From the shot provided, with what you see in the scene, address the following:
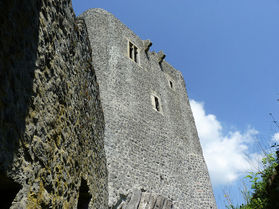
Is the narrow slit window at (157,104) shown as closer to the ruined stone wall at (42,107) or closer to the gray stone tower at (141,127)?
the gray stone tower at (141,127)

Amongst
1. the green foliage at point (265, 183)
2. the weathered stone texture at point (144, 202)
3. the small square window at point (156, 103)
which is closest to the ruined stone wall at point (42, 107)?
the weathered stone texture at point (144, 202)

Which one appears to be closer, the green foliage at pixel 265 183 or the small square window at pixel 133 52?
the green foliage at pixel 265 183

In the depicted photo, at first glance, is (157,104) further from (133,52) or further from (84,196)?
(84,196)

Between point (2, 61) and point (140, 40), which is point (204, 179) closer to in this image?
point (140, 40)

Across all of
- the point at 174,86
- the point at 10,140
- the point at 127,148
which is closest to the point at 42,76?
the point at 10,140

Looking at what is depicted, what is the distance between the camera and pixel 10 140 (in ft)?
4.07

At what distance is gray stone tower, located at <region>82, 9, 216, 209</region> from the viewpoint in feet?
26.6

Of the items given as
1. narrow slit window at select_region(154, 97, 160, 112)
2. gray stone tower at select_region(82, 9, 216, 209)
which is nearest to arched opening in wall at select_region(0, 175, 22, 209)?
gray stone tower at select_region(82, 9, 216, 209)

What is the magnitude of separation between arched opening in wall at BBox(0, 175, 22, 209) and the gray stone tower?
18.3 ft

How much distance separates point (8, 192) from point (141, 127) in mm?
8463

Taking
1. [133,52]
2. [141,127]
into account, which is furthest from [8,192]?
[133,52]

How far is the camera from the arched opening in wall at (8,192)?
1.27 metres

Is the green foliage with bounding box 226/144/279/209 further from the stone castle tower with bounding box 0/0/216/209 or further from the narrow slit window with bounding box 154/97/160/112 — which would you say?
the narrow slit window with bounding box 154/97/160/112

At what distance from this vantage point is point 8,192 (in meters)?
1.31
